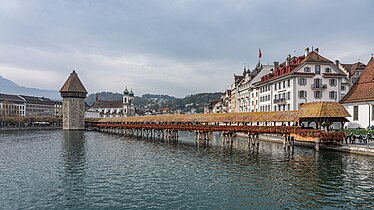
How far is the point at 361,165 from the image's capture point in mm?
25125

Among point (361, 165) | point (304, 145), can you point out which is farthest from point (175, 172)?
point (304, 145)

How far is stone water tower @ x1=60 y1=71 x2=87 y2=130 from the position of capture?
96.4 meters

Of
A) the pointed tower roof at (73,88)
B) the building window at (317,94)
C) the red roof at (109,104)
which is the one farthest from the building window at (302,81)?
the red roof at (109,104)

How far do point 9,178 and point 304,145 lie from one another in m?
32.8

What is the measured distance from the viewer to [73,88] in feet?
323

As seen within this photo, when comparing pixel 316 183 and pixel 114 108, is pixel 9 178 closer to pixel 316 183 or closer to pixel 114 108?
pixel 316 183

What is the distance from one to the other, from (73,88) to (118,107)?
228 feet

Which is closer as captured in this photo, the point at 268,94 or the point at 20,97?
the point at 268,94

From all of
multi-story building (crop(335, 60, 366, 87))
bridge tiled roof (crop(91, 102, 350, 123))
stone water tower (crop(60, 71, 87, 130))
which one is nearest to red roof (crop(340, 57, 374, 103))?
bridge tiled roof (crop(91, 102, 350, 123))

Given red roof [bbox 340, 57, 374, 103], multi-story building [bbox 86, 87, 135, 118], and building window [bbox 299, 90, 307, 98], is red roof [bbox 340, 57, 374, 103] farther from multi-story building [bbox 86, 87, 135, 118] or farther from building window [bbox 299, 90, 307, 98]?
Result: multi-story building [bbox 86, 87, 135, 118]

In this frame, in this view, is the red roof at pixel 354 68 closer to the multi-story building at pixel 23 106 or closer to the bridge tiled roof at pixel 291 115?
the bridge tiled roof at pixel 291 115

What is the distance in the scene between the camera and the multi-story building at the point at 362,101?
129 ft

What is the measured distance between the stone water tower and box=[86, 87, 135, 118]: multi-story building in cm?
5204

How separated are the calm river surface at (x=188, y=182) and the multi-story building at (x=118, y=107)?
124 m
